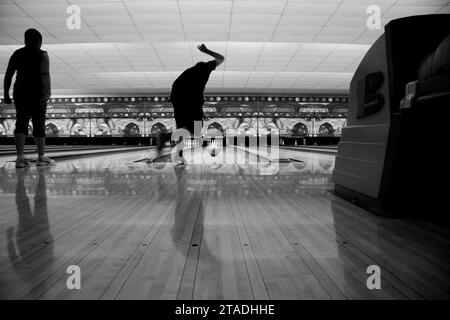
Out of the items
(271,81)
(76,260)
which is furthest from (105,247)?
(271,81)

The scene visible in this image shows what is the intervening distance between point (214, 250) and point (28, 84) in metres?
3.94

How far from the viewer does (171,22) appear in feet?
26.0

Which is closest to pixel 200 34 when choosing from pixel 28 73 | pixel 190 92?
pixel 190 92

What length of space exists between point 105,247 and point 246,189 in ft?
4.72

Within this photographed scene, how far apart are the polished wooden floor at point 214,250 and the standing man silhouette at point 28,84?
8.29ft

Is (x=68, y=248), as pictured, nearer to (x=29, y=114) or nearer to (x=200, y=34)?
(x=29, y=114)

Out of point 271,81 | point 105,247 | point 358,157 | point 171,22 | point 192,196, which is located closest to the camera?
point 105,247

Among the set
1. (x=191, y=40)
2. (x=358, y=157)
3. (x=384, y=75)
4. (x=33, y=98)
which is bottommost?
(x=358, y=157)

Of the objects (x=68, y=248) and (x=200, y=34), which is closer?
(x=68, y=248)

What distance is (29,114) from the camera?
13.4ft

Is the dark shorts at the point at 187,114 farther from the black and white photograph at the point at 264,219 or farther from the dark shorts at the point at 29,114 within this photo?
the dark shorts at the point at 29,114

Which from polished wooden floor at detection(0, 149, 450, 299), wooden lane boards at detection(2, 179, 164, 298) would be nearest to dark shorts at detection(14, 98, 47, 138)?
polished wooden floor at detection(0, 149, 450, 299)

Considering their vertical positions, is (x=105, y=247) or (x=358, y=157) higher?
(x=358, y=157)

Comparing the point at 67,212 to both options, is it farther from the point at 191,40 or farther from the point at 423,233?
the point at 191,40
